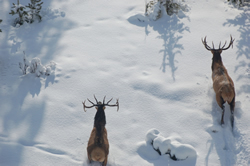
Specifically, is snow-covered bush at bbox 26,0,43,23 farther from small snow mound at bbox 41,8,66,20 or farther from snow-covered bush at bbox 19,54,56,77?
snow-covered bush at bbox 19,54,56,77

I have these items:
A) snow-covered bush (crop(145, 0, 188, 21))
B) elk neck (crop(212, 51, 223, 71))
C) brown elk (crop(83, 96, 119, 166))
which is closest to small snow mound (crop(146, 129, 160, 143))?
brown elk (crop(83, 96, 119, 166))

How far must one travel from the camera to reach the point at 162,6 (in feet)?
31.9

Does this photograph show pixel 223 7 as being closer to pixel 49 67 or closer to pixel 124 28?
pixel 124 28

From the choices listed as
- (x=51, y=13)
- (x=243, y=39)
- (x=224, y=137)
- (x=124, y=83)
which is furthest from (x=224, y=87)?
(x=51, y=13)

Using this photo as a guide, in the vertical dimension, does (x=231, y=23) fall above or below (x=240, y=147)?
above

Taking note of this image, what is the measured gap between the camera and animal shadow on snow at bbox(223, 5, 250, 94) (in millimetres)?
7215

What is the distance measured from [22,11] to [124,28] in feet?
11.3

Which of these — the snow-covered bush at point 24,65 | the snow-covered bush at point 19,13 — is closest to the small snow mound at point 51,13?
the snow-covered bush at point 19,13

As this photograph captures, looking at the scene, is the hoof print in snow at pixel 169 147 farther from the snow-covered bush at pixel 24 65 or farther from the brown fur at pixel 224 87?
the snow-covered bush at pixel 24 65

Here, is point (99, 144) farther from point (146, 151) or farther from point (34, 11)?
point (34, 11)

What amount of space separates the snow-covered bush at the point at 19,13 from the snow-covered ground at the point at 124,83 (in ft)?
0.86

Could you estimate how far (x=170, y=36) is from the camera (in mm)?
8922

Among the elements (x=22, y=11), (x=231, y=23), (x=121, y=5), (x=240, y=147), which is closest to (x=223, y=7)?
(x=231, y=23)

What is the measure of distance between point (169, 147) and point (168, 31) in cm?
474
